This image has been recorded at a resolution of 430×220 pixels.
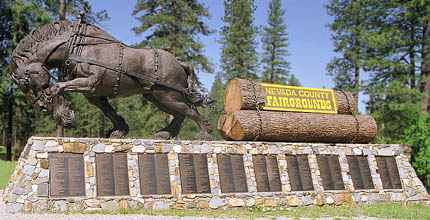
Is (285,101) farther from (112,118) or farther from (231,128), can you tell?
(112,118)

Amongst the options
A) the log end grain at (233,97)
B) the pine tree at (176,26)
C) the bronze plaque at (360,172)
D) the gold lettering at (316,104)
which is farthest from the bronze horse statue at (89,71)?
the pine tree at (176,26)

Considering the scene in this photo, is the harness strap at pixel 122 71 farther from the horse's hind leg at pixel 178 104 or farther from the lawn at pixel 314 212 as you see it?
the lawn at pixel 314 212

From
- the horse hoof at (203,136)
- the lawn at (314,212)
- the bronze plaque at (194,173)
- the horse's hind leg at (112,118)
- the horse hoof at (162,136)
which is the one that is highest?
the horse's hind leg at (112,118)

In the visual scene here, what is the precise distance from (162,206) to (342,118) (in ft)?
18.3

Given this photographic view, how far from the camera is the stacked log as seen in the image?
29.7 feet

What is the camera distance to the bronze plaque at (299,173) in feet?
28.3

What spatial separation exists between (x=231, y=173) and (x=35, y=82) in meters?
4.33

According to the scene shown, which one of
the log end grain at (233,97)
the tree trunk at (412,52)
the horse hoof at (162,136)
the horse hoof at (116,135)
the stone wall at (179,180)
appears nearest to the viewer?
the stone wall at (179,180)

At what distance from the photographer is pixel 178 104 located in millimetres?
8625

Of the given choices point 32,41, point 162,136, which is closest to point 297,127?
point 162,136

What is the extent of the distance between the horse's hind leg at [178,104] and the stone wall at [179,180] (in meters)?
0.74

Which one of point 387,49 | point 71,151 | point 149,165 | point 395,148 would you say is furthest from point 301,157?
point 387,49

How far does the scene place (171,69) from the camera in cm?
858

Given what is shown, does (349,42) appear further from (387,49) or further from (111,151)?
(111,151)
